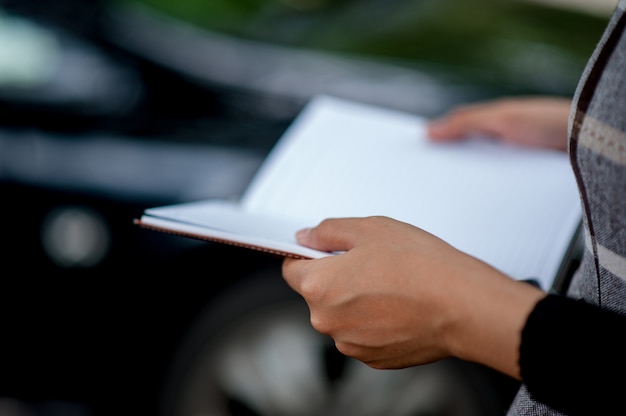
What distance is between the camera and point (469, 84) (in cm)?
246

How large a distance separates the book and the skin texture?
0.06 meters

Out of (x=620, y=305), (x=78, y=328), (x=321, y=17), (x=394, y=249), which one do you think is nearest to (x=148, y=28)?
(x=321, y=17)

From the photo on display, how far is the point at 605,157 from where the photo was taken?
83cm

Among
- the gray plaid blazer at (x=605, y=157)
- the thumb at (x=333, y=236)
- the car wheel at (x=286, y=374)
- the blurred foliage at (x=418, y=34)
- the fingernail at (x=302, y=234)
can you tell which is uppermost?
the gray plaid blazer at (x=605, y=157)

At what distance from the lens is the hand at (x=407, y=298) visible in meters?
0.86

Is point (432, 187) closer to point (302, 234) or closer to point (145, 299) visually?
point (302, 234)

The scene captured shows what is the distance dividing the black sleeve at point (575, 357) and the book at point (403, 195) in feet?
0.96

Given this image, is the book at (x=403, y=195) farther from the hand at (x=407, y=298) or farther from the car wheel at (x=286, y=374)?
the car wheel at (x=286, y=374)

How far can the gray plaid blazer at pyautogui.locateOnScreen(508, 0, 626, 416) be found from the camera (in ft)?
2.70

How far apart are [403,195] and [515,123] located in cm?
33

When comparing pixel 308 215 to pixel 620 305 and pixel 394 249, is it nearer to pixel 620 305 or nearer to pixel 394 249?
pixel 394 249

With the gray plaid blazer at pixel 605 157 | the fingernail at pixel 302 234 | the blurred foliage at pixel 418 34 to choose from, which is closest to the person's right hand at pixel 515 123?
the fingernail at pixel 302 234

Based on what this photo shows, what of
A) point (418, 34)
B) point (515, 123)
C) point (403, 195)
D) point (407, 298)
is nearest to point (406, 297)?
point (407, 298)

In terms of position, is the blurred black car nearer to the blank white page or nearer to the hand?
the blank white page
